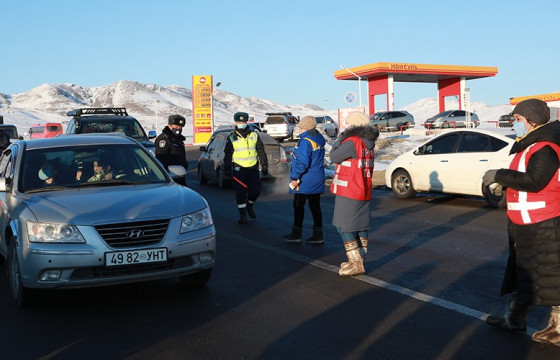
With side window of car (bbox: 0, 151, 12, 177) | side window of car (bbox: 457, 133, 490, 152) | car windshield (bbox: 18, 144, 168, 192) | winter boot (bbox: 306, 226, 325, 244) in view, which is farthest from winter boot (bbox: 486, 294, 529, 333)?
side window of car (bbox: 457, 133, 490, 152)

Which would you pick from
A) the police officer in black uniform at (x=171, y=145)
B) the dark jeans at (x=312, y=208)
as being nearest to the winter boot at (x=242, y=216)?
the police officer in black uniform at (x=171, y=145)

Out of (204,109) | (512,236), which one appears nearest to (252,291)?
(512,236)

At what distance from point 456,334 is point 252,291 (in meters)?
2.25

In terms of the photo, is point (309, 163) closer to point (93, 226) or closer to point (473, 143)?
point (93, 226)

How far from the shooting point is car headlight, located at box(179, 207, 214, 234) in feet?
20.7

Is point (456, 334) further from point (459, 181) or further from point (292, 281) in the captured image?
point (459, 181)

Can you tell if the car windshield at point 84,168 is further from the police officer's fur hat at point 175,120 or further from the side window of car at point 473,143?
the side window of car at point 473,143

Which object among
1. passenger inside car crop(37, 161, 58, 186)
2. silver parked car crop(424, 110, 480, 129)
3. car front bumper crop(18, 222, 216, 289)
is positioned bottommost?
car front bumper crop(18, 222, 216, 289)

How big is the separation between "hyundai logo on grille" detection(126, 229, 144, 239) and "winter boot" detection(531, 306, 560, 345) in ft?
10.7

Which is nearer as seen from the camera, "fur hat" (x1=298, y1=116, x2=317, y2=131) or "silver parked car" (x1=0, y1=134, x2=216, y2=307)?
"silver parked car" (x1=0, y1=134, x2=216, y2=307)

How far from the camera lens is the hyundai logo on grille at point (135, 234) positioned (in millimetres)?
5961

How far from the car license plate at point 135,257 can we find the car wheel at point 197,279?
32.1 inches

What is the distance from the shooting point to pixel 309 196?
30.9 ft

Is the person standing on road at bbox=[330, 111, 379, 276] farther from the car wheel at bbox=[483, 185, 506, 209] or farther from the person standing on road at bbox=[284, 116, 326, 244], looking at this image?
the car wheel at bbox=[483, 185, 506, 209]
